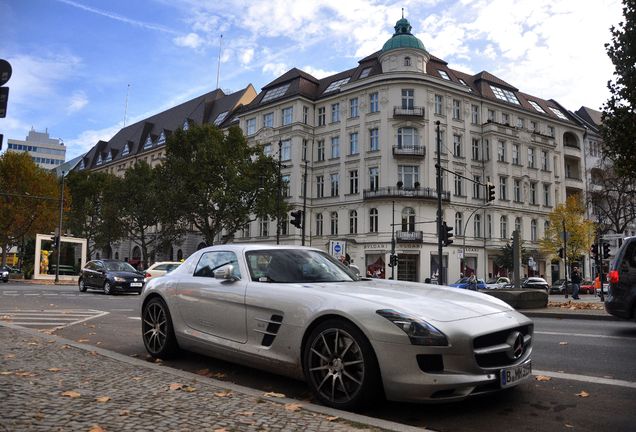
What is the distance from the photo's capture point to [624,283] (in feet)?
33.1

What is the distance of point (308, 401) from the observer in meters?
4.60

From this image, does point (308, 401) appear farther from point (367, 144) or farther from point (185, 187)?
point (367, 144)

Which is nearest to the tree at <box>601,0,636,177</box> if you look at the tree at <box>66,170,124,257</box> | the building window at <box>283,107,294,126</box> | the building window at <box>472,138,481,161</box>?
the building window at <box>472,138,481,161</box>

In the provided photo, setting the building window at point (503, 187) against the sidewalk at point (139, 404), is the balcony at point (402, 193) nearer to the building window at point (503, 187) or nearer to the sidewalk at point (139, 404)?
the building window at point (503, 187)

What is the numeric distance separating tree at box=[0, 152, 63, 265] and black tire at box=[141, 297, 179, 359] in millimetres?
45749

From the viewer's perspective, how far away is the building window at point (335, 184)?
53938mm

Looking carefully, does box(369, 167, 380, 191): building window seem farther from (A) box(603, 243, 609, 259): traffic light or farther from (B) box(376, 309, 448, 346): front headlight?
(B) box(376, 309, 448, 346): front headlight

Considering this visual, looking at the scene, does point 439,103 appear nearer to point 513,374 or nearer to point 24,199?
point 24,199

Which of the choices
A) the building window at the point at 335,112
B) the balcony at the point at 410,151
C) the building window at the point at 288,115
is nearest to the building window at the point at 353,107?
the building window at the point at 335,112

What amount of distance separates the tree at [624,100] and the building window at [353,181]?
118ft

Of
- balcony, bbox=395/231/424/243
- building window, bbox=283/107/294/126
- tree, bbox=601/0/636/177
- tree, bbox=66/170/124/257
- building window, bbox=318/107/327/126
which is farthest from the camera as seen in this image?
tree, bbox=66/170/124/257

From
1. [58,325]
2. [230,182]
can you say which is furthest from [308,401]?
[230,182]

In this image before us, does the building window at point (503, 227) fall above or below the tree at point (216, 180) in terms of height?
below

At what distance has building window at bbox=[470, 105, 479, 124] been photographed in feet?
179
